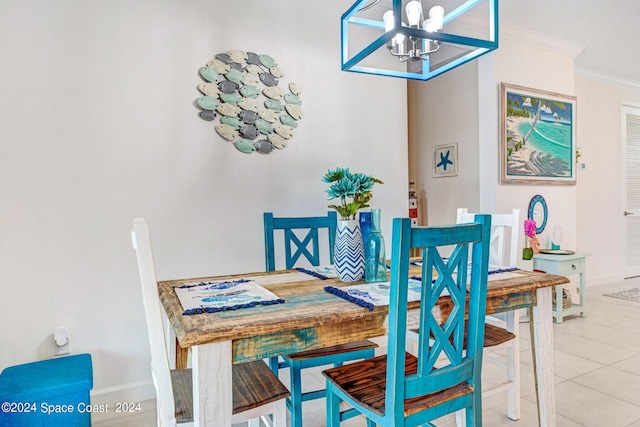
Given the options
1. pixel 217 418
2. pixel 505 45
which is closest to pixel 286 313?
pixel 217 418

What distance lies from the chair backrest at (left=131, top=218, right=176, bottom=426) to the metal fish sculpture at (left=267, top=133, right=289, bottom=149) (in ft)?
5.19

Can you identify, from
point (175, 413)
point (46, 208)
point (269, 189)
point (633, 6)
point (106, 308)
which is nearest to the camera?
point (175, 413)

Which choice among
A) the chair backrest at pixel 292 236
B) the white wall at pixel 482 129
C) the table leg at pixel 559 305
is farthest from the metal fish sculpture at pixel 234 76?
the table leg at pixel 559 305

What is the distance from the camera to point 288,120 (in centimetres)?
265

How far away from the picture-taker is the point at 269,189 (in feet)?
8.55

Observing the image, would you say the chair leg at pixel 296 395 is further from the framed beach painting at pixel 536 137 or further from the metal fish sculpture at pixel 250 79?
the framed beach painting at pixel 536 137

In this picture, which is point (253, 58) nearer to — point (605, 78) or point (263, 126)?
point (263, 126)

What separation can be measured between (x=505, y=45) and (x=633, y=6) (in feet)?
3.03

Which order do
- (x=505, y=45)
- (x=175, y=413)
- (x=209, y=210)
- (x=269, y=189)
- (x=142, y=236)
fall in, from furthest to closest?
1. (x=505, y=45)
2. (x=269, y=189)
3. (x=209, y=210)
4. (x=175, y=413)
5. (x=142, y=236)

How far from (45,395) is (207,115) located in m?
1.65

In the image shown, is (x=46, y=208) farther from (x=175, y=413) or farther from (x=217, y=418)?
(x=217, y=418)

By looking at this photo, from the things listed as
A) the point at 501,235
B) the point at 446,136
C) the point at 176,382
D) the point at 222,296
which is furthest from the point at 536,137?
the point at 176,382

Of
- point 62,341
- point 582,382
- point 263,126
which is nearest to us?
point 62,341

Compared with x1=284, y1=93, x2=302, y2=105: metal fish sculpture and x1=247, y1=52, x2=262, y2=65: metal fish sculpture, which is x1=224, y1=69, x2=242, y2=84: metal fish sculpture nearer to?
x1=247, y1=52, x2=262, y2=65: metal fish sculpture
